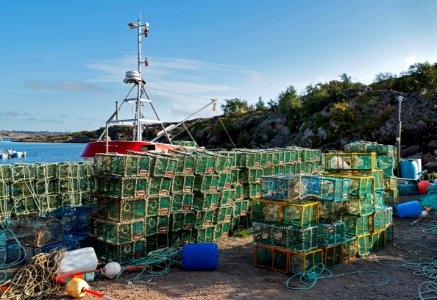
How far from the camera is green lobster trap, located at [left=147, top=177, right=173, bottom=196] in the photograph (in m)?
10.3

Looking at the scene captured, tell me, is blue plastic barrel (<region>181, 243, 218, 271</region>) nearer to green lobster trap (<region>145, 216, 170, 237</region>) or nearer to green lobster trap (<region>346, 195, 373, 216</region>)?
green lobster trap (<region>145, 216, 170, 237</region>)

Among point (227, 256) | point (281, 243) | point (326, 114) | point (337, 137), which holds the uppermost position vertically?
point (326, 114)

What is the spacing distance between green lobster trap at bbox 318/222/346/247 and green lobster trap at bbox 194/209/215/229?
3.65m

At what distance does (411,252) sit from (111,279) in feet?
25.9

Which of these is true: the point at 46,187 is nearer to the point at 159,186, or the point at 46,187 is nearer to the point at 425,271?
the point at 159,186

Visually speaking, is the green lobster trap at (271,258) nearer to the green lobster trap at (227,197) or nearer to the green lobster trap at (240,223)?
the green lobster trap at (227,197)

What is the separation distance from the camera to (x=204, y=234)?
1185cm

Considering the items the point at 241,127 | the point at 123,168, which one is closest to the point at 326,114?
the point at 241,127

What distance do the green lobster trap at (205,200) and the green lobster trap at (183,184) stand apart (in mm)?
422

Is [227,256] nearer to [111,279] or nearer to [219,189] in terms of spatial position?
[219,189]

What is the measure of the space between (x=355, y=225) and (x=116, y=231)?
5.99m

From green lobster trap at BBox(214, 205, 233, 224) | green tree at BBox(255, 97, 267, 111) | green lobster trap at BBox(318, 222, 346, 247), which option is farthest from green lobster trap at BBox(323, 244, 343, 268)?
green tree at BBox(255, 97, 267, 111)

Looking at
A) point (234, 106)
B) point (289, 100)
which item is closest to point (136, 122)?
point (289, 100)

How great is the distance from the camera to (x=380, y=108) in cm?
4300
